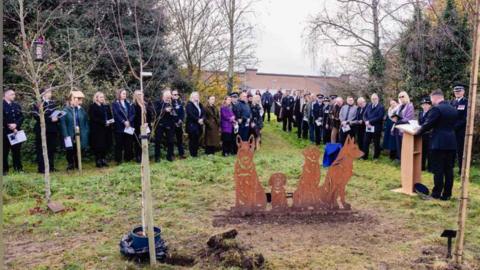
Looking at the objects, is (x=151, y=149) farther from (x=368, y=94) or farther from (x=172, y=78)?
(x=368, y=94)

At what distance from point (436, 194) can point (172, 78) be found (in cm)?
1054

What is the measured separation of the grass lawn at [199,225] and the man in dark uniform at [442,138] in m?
0.44

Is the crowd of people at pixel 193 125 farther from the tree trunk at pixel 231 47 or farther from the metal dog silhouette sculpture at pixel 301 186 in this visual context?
the tree trunk at pixel 231 47

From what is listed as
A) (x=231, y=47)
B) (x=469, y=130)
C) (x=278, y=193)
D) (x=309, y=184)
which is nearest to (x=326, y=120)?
(x=231, y=47)

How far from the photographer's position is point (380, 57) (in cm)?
1817

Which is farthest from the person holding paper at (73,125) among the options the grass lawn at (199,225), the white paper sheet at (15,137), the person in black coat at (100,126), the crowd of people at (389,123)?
the crowd of people at (389,123)

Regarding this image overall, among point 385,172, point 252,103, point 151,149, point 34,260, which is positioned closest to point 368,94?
point 252,103

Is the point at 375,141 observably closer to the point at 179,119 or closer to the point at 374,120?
the point at 374,120

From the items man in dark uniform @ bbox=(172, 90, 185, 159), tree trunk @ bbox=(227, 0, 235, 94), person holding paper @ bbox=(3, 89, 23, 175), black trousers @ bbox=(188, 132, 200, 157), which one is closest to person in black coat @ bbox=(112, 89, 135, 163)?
man in dark uniform @ bbox=(172, 90, 185, 159)

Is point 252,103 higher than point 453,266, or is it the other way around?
point 252,103

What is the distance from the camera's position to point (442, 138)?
7570 mm

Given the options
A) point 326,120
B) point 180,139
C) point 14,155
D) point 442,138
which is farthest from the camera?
point 326,120

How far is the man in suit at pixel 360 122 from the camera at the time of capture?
42.6ft

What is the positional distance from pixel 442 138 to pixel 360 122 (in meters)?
5.38
